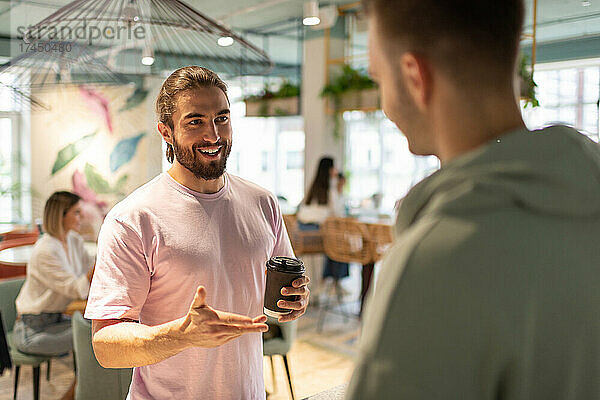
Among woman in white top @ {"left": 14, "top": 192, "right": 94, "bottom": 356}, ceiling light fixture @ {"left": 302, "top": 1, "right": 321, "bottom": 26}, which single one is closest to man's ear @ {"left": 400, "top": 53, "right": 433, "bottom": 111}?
woman in white top @ {"left": 14, "top": 192, "right": 94, "bottom": 356}

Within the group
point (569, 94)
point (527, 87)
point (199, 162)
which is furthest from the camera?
point (569, 94)

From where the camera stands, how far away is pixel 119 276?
1.36 meters

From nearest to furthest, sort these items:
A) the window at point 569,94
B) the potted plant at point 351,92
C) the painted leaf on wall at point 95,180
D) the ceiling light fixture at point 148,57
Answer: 1. the ceiling light fixture at point 148,57
2. the painted leaf on wall at point 95,180
3. the window at point 569,94
4. the potted plant at point 351,92

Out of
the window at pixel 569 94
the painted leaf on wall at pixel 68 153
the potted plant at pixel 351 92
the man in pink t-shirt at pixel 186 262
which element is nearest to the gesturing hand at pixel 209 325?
the man in pink t-shirt at pixel 186 262

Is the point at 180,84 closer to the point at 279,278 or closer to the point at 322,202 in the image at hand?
the point at 279,278

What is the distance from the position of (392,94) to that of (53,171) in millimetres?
3586

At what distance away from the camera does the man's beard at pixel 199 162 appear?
4.95 ft

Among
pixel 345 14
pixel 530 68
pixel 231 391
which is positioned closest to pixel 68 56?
pixel 231 391

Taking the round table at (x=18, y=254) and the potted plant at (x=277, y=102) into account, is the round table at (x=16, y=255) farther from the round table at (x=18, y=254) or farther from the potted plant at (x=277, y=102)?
the potted plant at (x=277, y=102)

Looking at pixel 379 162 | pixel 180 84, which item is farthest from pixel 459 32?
pixel 379 162

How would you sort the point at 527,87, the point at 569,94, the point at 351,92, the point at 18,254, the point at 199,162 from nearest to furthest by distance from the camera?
the point at 199,162 → the point at 18,254 → the point at 527,87 → the point at 569,94 → the point at 351,92

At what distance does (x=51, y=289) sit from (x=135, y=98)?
1.27 m

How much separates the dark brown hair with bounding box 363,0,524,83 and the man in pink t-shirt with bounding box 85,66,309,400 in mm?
882

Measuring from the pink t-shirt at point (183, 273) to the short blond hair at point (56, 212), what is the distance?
7.06 feet
